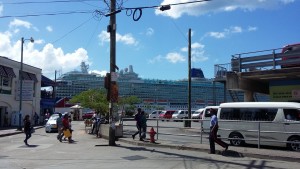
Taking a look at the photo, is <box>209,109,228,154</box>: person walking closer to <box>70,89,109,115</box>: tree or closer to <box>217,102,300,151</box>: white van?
<box>217,102,300,151</box>: white van

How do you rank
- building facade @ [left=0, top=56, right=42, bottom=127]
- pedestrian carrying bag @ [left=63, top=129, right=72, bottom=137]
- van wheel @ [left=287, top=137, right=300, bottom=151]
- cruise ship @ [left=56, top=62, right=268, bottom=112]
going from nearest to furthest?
van wheel @ [left=287, top=137, right=300, bottom=151] → pedestrian carrying bag @ [left=63, top=129, right=72, bottom=137] → building facade @ [left=0, top=56, right=42, bottom=127] → cruise ship @ [left=56, top=62, right=268, bottom=112]

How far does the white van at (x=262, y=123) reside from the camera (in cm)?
1670

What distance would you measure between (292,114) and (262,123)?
1294mm


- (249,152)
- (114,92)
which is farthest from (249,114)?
(114,92)

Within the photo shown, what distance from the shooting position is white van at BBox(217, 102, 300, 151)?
16.7m

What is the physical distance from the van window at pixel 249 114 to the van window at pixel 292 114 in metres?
0.52

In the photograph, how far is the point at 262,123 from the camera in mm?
17688

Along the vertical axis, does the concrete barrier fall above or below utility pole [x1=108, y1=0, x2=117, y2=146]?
below

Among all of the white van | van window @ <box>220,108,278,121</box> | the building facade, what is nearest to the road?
the white van

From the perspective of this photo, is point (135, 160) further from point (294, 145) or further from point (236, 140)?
point (294, 145)

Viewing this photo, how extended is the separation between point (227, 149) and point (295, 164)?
10.5ft

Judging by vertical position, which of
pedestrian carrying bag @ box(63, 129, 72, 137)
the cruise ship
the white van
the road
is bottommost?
the road

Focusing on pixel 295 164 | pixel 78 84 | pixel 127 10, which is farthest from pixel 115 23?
pixel 78 84

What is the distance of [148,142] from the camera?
65.8 ft
